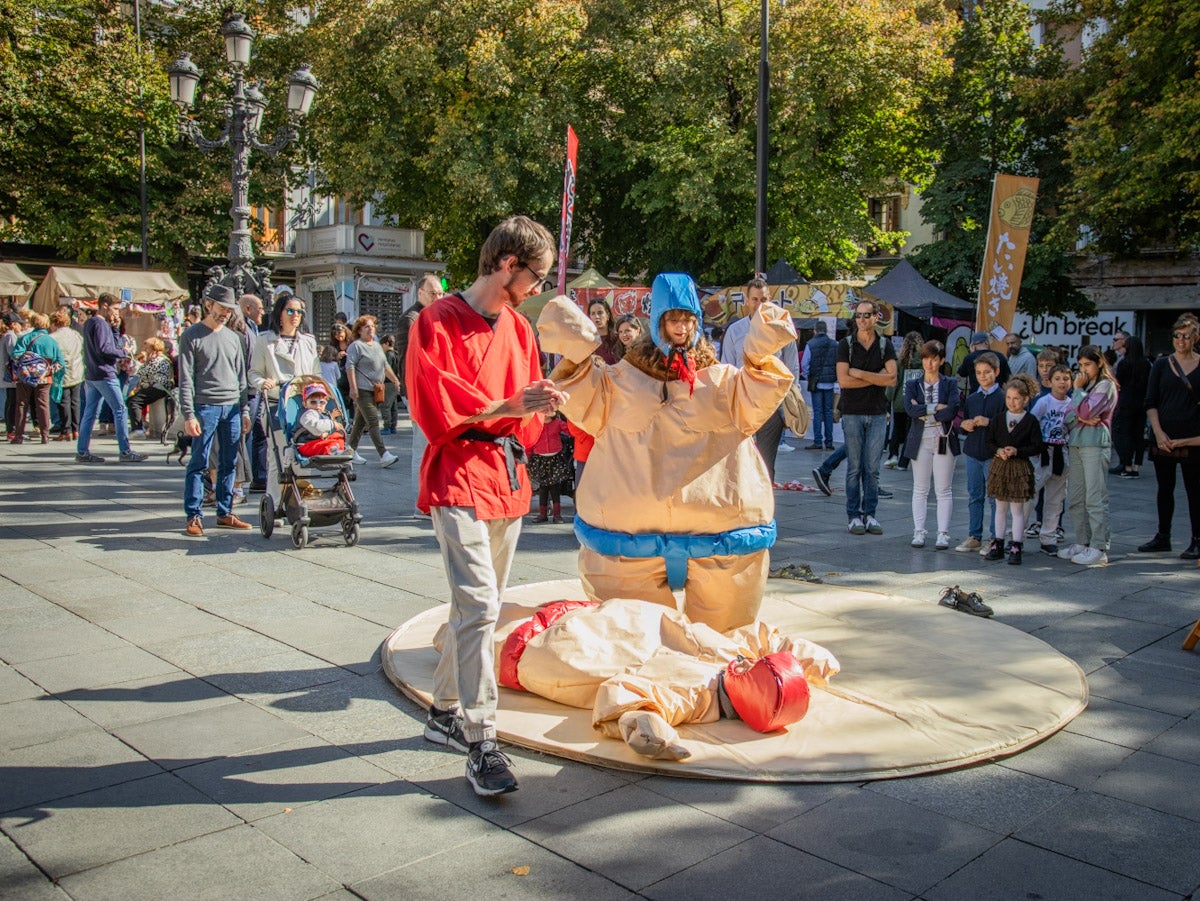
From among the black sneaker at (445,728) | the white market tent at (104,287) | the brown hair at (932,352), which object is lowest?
the black sneaker at (445,728)

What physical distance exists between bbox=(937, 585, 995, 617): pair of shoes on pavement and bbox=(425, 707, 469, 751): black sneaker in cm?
337

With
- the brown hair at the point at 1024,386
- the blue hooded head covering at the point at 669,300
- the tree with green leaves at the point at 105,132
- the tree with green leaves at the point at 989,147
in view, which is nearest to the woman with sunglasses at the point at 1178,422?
the brown hair at the point at 1024,386

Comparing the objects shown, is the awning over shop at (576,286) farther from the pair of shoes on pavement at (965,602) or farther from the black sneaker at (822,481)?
the pair of shoes on pavement at (965,602)

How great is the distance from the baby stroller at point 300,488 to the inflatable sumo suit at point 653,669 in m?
3.15

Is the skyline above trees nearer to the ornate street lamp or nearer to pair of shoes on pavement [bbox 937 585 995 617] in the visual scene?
the ornate street lamp

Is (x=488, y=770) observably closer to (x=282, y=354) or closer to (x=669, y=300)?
(x=669, y=300)

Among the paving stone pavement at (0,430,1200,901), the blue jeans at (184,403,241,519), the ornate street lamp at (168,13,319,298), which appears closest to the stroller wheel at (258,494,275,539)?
the blue jeans at (184,403,241,519)

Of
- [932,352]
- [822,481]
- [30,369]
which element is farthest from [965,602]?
[30,369]

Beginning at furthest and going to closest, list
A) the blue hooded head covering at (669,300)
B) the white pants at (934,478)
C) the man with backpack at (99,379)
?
the man with backpack at (99,379)
the white pants at (934,478)
the blue hooded head covering at (669,300)

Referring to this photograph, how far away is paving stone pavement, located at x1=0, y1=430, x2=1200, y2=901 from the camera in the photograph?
2977 millimetres

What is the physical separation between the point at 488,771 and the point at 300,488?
4.87m

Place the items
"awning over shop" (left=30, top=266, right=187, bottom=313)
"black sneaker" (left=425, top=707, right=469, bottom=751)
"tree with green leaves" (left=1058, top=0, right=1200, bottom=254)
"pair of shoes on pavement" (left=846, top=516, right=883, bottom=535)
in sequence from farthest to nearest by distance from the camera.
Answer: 1. "awning over shop" (left=30, top=266, right=187, bottom=313)
2. "tree with green leaves" (left=1058, top=0, right=1200, bottom=254)
3. "pair of shoes on pavement" (left=846, top=516, right=883, bottom=535)
4. "black sneaker" (left=425, top=707, right=469, bottom=751)

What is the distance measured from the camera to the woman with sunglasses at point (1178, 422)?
802 cm

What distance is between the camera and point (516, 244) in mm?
3709
